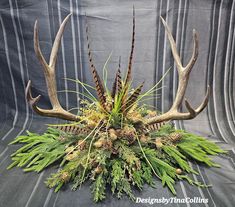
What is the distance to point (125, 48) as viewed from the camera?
2023 millimetres

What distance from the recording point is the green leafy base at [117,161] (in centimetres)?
130

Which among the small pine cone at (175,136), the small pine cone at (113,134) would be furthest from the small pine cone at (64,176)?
the small pine cone at (175,136)

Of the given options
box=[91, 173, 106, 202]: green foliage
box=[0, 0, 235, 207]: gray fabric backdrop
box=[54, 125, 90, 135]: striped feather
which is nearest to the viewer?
box=[91, 173, 106, 202]: green foliage

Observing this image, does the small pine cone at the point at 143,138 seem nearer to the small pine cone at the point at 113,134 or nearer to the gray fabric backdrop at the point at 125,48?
the small pine cone at the point at 113,134

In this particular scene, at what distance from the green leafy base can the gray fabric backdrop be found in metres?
0.37

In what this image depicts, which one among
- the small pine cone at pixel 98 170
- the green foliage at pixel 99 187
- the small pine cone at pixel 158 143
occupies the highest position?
the small pine cone at pixel 158 143

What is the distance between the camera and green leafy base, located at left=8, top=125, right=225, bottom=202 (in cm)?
130

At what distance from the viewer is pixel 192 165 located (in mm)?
1511

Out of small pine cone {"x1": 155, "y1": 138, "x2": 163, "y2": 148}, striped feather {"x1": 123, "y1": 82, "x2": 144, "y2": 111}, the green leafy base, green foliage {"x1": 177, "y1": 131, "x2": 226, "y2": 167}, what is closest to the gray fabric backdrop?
green foliage {"x1": 177, "y1": 131, "x2": 226, "y2": 167}

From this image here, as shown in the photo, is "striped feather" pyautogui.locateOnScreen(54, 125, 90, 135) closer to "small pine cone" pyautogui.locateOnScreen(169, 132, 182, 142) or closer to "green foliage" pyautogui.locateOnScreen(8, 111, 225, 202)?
"green foliage" pyautogui.locateOnScreen(8, 111, 225, 202)

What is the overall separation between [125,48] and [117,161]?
2.98 ft

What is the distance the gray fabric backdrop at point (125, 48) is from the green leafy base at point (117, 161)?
0.37 metres

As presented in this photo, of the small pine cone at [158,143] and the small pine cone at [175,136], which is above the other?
the small pine cone at [175,136]

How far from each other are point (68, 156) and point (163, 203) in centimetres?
44
